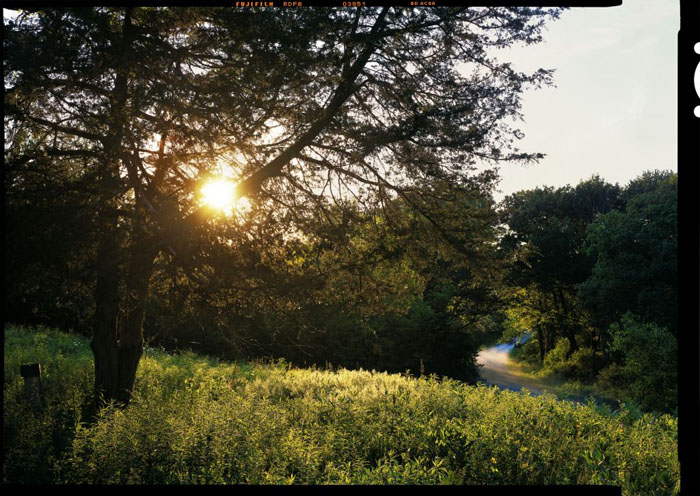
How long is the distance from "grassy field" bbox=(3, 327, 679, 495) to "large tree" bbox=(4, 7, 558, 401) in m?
2.23

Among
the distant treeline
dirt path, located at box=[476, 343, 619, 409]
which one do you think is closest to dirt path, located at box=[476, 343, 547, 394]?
dirt path, located at box=[476, 343, 619, 409]

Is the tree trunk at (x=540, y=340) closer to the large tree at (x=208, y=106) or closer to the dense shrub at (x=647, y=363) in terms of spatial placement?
the dense shrub at (x=647, y=363)

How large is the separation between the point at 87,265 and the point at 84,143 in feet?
6.49

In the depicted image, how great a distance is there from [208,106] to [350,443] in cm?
482

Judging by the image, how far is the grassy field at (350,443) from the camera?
480 centimetres

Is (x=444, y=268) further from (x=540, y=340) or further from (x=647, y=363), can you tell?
(x=647, y=363)

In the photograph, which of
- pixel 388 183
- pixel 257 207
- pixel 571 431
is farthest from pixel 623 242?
pixel 257 207

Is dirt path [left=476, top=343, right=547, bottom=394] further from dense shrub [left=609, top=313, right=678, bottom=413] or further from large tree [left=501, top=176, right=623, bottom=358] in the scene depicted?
dense shrub [left=609, top=313, right=678, bottom=413]

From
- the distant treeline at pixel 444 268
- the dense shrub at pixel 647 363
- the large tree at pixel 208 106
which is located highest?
the large tree at pixel 208 106

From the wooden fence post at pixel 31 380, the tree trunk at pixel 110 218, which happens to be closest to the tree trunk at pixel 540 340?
the tree trunk at pixel 110 218

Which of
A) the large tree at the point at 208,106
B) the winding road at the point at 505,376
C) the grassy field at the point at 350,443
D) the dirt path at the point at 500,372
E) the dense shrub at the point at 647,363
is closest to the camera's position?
the grassy field at the point at 350,443

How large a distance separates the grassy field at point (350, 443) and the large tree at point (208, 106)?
2227 millimetres

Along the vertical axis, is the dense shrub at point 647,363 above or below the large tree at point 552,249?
below

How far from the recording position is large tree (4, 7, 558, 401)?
598 centimetres
